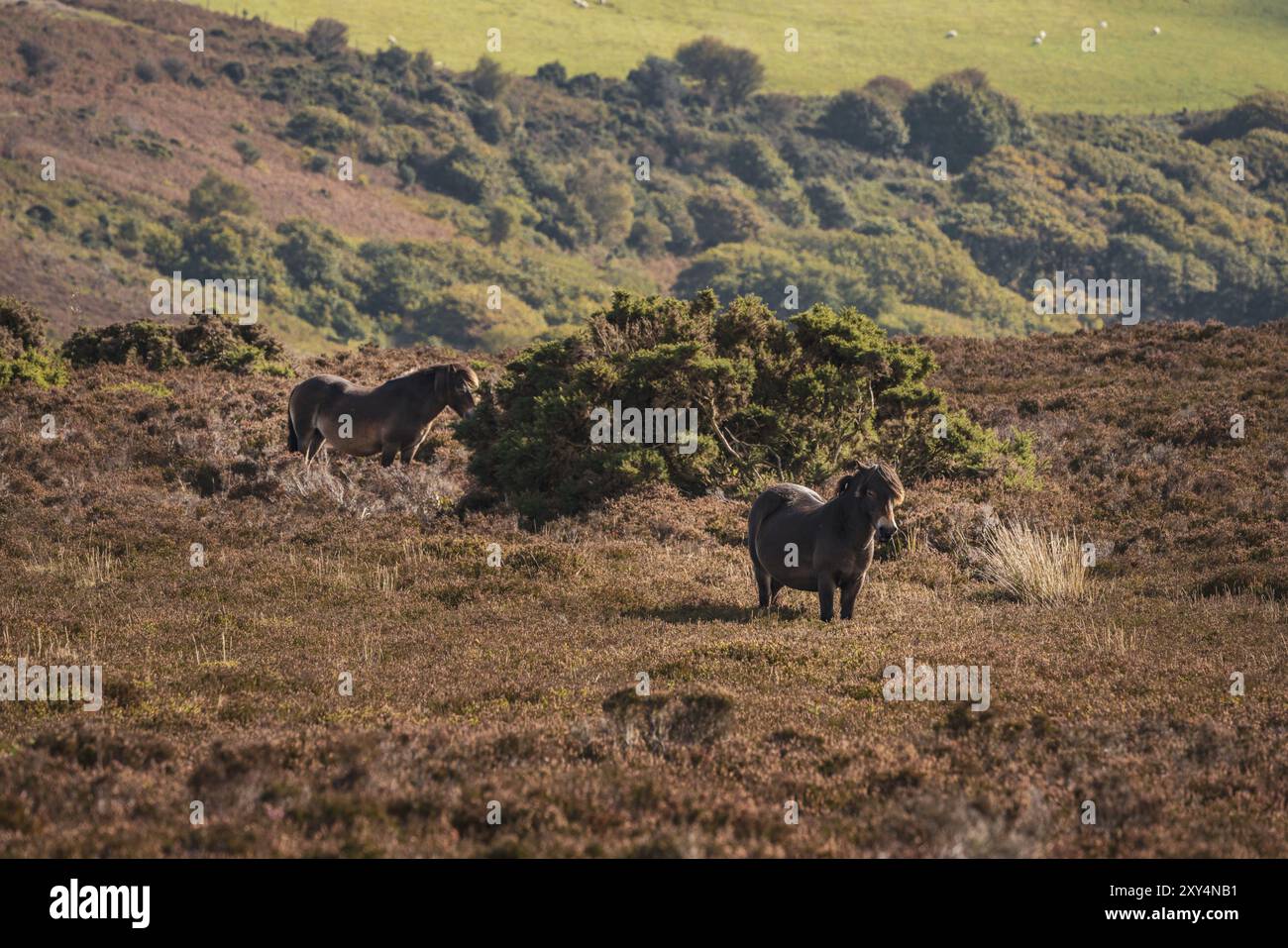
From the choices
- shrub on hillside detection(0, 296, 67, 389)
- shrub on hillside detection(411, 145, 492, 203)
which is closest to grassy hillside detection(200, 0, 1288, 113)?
shrub on hillside detection(411, 145, 492, 203)

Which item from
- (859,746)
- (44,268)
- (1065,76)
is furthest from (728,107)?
(859,746)

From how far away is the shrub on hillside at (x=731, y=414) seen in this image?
74.0ft

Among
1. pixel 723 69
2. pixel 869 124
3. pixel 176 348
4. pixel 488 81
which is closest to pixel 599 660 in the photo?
pixel 176 348

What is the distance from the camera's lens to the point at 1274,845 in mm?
7863

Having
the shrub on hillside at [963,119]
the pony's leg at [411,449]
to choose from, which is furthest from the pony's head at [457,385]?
the shrub on hillside at [963,119]

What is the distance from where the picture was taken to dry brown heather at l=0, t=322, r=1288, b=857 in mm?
8133

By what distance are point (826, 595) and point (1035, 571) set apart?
10.9 ft

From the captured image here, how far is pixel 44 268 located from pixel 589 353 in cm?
8098

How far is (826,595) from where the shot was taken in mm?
15375

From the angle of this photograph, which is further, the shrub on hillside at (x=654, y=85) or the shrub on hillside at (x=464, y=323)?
the shrub on hillside at (x=654, y=85)

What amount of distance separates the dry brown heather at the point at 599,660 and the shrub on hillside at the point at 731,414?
98 cm

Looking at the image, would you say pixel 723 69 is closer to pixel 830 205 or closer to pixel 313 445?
pixel 830 205

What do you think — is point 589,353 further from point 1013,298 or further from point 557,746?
point 1013,298

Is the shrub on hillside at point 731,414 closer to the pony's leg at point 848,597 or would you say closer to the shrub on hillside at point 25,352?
the pony's leg at point 848,597
